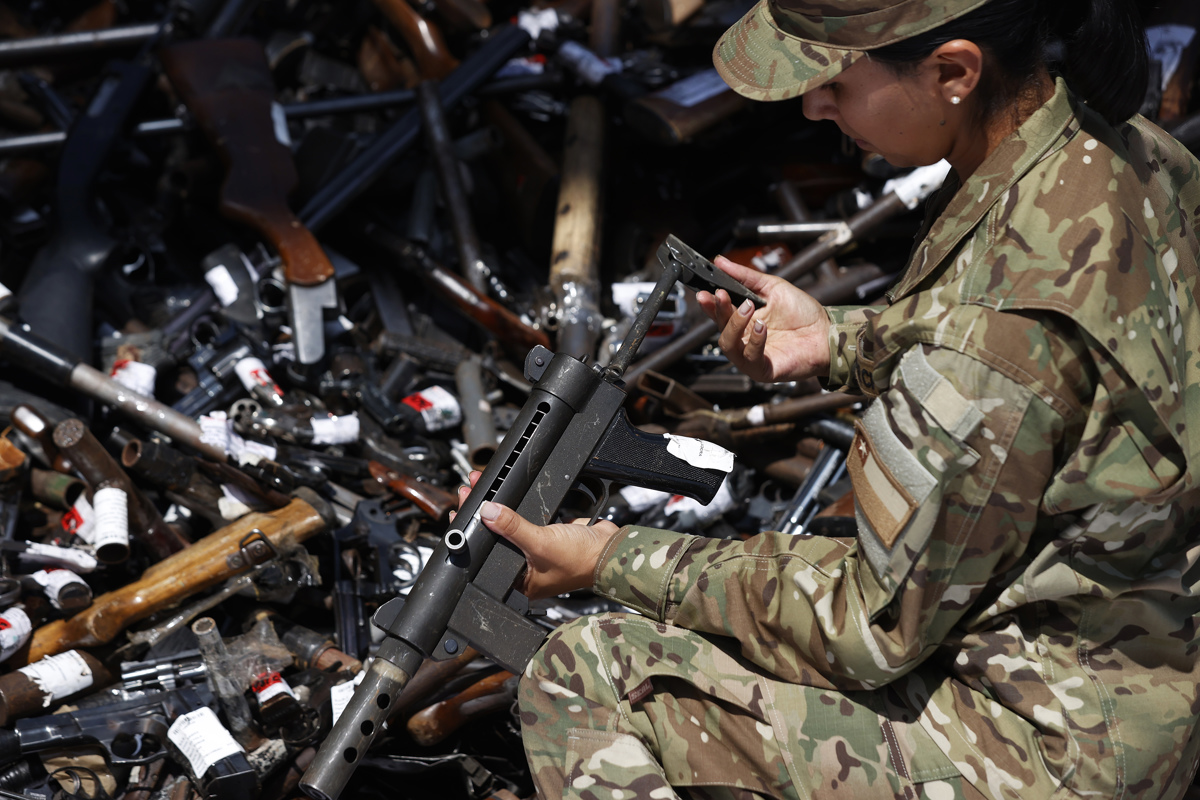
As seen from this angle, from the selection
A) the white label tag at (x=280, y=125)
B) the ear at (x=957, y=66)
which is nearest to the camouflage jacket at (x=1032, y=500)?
the ear at (x=957, y=66)

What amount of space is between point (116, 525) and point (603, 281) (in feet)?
8.67

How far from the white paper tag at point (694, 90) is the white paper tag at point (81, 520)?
10.2ft

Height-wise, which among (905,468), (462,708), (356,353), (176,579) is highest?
(905,468)

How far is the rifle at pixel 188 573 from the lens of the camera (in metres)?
2.92

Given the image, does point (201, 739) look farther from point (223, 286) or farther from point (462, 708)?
point (223, 286)

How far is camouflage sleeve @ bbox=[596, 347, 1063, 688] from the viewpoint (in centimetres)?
170

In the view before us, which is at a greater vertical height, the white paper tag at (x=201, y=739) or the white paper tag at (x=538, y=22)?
the white paper tag at (x=538, y=22)

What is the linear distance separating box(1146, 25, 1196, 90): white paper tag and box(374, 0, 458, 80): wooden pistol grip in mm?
3448

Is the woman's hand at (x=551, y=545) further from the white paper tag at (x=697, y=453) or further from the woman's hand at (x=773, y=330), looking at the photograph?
the woman's hand at (x=773, y=330)

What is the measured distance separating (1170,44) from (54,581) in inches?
194

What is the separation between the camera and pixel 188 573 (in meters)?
3.03

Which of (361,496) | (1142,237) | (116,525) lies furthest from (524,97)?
(1142,237)

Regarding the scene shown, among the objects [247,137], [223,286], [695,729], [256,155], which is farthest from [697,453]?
[247,137]

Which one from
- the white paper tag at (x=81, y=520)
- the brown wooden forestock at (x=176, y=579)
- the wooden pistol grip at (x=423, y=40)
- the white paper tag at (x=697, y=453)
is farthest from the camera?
the wooden pistol grip at (x=423, y=40)
